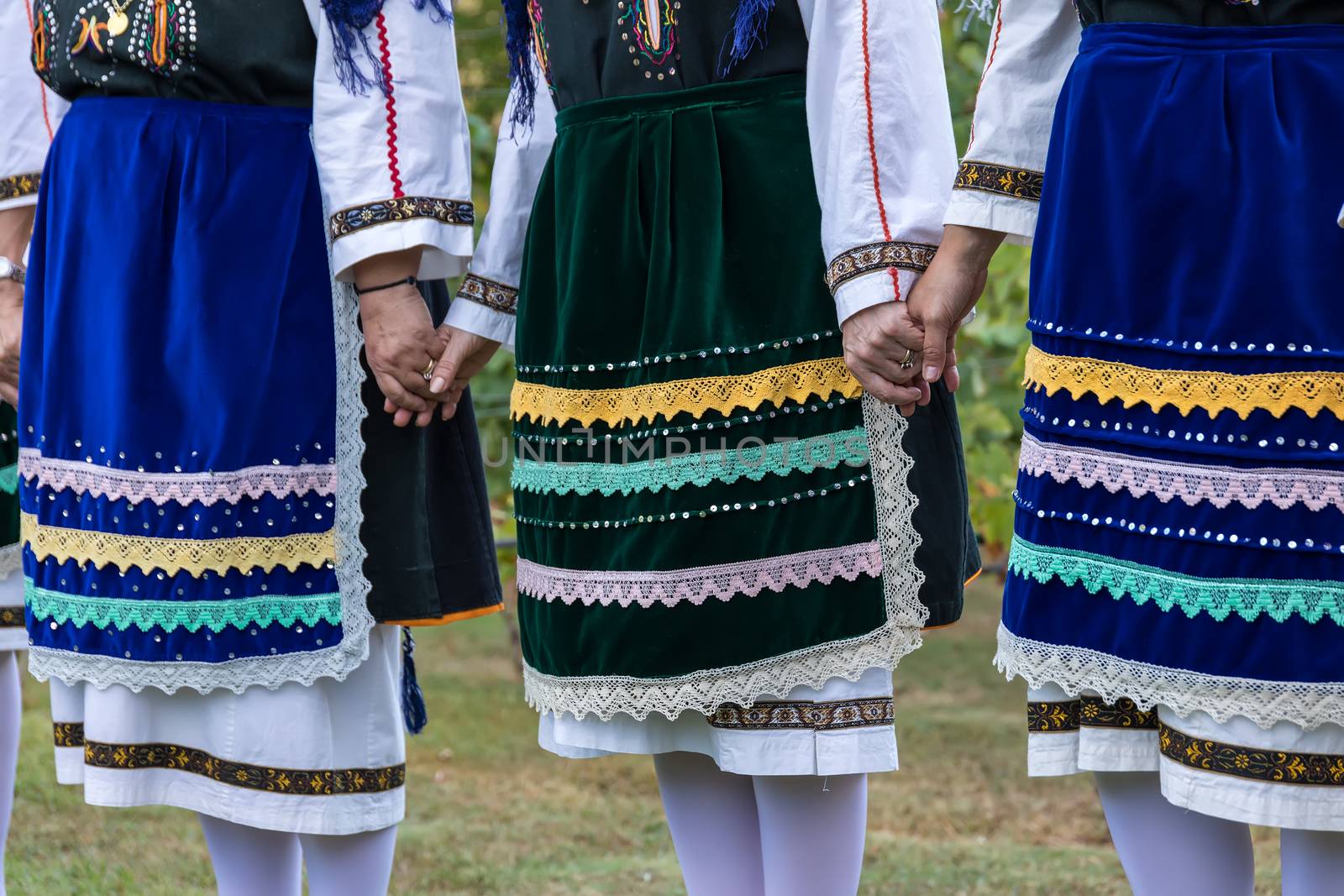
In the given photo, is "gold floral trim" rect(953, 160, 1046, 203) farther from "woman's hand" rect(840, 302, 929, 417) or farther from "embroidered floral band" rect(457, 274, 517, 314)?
"embroidered floral band" rect(457, 274, 517, 314)

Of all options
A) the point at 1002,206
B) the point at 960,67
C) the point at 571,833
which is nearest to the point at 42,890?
the point at 571,833

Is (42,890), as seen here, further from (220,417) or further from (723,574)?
(723,574)

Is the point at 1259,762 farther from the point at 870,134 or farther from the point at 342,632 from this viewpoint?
the point at 342,632

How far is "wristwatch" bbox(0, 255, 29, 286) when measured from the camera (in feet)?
8.75

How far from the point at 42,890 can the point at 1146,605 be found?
107 inches

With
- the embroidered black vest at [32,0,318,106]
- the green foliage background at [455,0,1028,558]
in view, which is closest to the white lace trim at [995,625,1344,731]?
the embroidered black vest at [32,0,318,106]

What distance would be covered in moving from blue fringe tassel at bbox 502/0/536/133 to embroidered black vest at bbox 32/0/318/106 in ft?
0.99

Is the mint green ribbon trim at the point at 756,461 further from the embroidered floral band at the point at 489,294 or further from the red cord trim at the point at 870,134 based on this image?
the embroidered floral band at the point at 489,294

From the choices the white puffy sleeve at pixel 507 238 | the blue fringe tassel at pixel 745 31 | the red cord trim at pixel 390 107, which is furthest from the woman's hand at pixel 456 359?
the blue fringe tassel at pixel 745 31

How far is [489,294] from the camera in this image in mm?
2361

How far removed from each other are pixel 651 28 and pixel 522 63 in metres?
0.34

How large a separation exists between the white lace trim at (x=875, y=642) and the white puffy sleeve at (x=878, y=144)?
20cm

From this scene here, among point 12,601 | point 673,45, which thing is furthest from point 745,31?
point 12,601

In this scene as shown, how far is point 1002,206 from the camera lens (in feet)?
6.20
